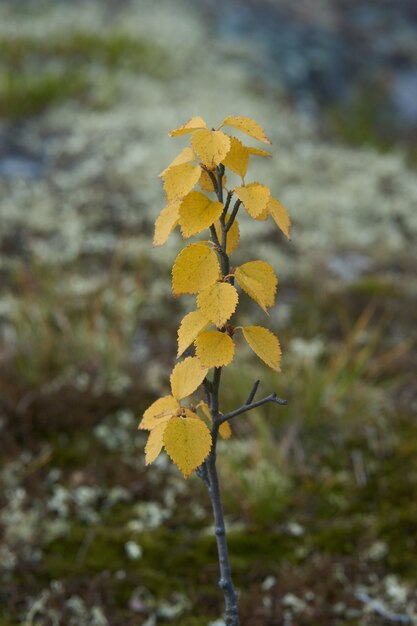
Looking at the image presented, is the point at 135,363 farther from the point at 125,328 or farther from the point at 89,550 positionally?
the point at 89,550

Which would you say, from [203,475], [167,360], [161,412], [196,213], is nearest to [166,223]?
[196,213]

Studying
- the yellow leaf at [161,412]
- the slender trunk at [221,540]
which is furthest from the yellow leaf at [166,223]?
the slender trunk at [221,540]

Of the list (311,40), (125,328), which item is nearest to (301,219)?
(125,328)

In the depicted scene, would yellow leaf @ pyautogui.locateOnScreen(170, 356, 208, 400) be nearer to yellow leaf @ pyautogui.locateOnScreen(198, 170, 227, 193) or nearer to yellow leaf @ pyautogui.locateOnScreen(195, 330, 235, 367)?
yellow leaf @ pyautogui.locateOnScreen(195, 330, 235, 367)

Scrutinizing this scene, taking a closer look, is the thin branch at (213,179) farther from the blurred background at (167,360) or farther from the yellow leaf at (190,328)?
the blurred background at (167,360)

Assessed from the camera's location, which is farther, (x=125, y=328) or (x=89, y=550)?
(x=125, y=328)

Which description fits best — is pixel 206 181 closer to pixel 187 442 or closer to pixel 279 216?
pixel 279 216
